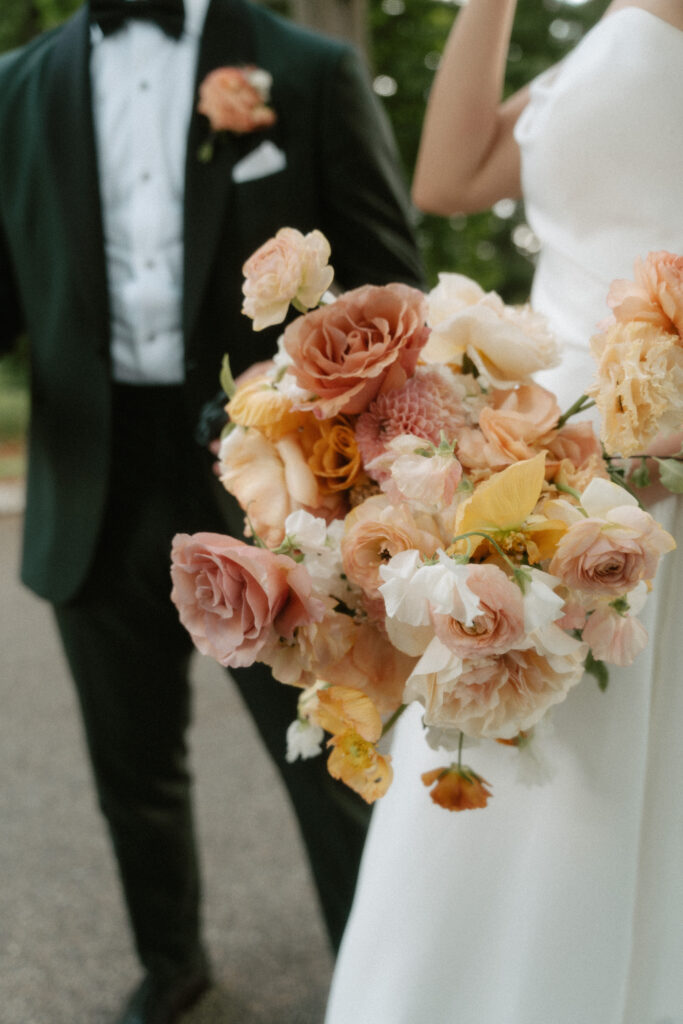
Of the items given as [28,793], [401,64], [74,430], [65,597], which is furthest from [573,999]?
[401,64]

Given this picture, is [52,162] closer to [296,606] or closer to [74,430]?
[74,430]

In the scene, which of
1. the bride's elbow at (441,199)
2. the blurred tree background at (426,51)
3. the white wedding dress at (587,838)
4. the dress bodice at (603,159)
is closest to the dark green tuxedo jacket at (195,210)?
the bride's elbow at (441,199)

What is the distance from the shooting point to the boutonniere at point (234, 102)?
1447 millimetres

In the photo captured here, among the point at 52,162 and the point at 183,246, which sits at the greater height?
the point at 52,162

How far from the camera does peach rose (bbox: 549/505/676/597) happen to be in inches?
27.2

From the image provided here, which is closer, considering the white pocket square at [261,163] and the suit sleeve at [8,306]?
the white pocket square at [261,163]

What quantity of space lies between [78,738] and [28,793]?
0.37 metres

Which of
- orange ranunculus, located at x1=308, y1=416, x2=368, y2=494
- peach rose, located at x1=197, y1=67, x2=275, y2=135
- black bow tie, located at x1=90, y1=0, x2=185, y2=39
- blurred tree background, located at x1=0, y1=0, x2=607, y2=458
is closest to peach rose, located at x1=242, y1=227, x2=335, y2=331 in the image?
orange ranunculus, located at x1=308, y1=416, x2=368, y2=494

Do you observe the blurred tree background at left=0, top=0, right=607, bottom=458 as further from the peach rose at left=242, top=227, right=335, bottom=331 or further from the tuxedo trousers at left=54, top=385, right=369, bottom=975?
the peach rose at left=242, top=227, right=335, bottom=331

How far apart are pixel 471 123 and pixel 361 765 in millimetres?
924

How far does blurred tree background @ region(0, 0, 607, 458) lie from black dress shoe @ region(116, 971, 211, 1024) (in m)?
4.84

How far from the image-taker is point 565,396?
46.3 inches

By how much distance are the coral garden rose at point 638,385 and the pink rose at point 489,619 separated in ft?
0.60

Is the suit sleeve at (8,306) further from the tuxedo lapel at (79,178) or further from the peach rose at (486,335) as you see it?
the peach rose at (486,335)
